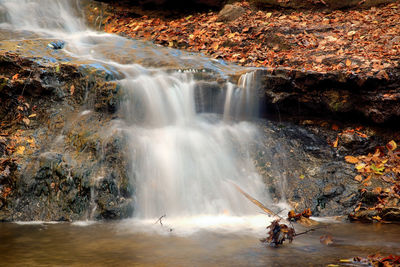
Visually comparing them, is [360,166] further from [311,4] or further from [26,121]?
[311,4]

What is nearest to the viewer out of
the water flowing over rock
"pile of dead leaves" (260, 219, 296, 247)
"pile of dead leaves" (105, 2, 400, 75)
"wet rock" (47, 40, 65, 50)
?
"pile of dead leaves" (260, 219, 296, 247)

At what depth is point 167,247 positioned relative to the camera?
353 cm

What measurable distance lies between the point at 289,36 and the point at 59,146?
6.12 meters

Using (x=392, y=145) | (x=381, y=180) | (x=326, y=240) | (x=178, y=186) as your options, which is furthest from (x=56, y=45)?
(x=392, y=145)

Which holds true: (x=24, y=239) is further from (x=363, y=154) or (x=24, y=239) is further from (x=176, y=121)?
(x=363, y=154)

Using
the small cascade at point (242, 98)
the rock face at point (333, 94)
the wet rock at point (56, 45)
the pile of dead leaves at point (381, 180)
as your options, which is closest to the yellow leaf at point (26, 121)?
the wet rock at point (56, 45)

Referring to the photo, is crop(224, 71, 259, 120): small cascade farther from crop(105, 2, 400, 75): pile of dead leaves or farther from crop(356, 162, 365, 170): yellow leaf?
crop(356, 162, 365, 170): yellow leaf

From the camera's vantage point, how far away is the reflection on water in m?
3.10

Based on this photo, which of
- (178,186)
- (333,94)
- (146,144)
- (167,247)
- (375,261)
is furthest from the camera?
(333,94)

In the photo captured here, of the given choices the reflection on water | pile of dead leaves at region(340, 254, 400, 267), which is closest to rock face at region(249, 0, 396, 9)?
the reflection on water

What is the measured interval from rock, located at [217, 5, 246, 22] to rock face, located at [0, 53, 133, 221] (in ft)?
16.7

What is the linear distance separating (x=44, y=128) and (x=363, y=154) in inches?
210

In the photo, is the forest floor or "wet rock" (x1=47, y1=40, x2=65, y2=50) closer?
the forest floor

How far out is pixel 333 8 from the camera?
985 cm
